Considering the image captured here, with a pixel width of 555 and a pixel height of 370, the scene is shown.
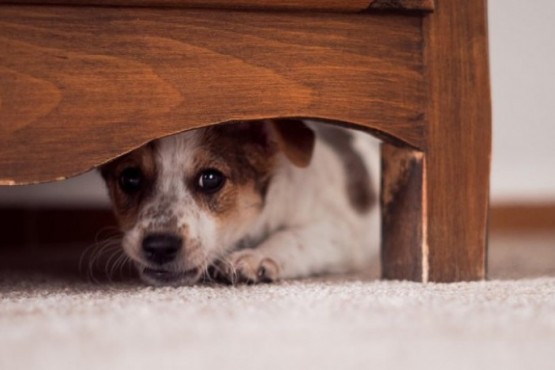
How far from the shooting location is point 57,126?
1.30m

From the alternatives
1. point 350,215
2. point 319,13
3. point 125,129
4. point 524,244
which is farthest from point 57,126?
point 524,244

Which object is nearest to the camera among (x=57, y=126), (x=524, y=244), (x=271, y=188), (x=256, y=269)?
(x=57, y=126)

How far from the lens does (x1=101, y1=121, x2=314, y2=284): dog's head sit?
5.40 feet

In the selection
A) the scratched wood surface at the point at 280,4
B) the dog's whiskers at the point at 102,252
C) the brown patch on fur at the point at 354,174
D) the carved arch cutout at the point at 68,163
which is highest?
the scratched wood surface at the point at 280,4

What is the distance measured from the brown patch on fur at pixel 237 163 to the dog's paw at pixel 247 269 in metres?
0.18

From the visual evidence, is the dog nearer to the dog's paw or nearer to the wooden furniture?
the dog's paw

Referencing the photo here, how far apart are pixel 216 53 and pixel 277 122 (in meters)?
0.43

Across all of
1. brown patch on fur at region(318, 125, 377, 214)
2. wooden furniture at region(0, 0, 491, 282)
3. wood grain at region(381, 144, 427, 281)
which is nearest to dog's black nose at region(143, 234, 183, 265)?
wooden furniture at region(0, 0, 491, 282)

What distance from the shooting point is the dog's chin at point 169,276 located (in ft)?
5.43

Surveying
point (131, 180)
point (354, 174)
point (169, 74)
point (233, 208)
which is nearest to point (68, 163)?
point (169, 74)

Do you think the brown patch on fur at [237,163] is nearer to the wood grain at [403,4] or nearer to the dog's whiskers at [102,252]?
the dog's whiskers at [102,252]

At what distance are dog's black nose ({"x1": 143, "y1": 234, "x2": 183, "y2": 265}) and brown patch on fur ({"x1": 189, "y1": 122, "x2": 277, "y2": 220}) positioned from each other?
176mm

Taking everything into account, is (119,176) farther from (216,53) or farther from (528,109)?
(528,109)

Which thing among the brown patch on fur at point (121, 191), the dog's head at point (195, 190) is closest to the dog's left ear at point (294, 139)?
the dog's head at point (195, 190)
